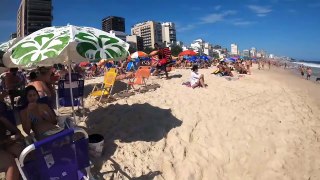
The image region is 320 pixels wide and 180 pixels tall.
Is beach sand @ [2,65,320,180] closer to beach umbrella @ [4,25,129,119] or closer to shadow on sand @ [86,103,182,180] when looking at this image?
shadow on sand @ [86,103,182,180]

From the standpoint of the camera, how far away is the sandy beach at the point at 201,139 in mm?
4147

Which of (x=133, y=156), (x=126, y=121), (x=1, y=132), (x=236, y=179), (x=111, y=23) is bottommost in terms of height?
(x=236, y=179)

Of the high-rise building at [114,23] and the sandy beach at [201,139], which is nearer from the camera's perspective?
the sandy beach at [201,139]

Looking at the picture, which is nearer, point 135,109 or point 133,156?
point 133,156

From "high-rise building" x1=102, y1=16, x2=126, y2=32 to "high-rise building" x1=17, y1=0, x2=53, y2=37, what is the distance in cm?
5068

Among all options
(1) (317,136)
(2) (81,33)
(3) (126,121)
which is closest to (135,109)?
(3) (126,121)

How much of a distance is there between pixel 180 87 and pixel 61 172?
19.9 ft

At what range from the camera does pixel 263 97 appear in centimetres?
849

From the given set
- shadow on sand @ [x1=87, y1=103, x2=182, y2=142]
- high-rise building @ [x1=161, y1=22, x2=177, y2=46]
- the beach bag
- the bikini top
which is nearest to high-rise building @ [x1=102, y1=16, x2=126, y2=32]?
high-rise building @ [x1=161, y1=22, x2=177, y2=46]

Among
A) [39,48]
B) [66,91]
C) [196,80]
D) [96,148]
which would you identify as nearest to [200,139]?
[96,148]

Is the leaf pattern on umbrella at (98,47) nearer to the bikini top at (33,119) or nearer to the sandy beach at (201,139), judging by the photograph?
the bikini top at (33,119)

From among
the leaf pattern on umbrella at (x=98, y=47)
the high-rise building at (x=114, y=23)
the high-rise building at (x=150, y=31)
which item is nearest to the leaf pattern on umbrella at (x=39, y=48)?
the leaf pattern on umbrella at (x=98, y=47)

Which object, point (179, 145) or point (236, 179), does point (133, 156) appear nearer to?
point (179, 145)

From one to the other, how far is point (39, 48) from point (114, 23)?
137907 millimetres
